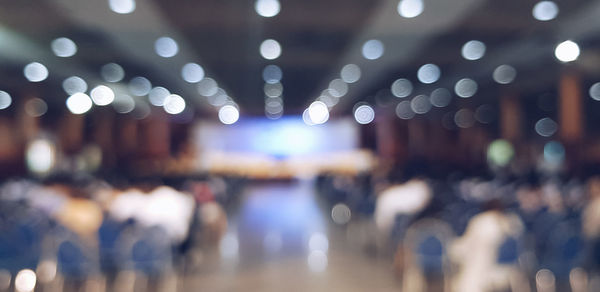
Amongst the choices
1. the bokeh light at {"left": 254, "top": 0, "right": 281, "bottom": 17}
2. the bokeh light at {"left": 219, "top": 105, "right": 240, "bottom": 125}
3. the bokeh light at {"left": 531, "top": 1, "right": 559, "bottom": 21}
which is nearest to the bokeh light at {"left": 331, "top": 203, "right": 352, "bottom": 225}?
the bokeh light at {"left": 254, "top": 0, "right": 281, "bottom": 17}

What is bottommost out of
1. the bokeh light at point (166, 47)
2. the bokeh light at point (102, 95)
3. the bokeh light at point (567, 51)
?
the bokeh light at point (567, 51)

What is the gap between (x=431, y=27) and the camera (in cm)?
1066

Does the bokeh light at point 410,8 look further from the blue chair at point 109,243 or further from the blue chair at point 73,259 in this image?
the blue chair at point 73,259

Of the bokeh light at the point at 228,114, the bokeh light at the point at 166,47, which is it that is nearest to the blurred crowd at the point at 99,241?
the bokeh light at the point at 166,47

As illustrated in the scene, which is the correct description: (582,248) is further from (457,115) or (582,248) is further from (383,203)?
(457,115)

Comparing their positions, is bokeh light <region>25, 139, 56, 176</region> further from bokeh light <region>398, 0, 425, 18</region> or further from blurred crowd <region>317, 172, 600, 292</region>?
blurred crowd <region>317, 172, 600, 292</region>

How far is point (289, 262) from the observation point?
7.92 meters

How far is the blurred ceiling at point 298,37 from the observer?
9555 mm

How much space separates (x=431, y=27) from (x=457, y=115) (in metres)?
20.1

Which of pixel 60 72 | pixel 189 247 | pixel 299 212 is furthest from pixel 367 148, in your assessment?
pixel 189 247

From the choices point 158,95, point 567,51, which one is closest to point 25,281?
point 567,51

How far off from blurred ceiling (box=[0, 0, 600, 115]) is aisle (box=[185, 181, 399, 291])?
3918 mm

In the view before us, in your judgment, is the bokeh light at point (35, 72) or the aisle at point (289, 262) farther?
the bokeh light at point (35, 72)

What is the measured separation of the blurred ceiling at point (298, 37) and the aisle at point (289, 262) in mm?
3918
